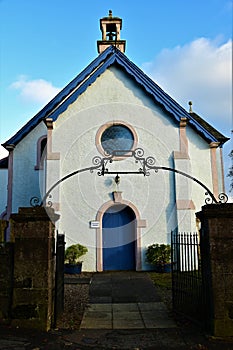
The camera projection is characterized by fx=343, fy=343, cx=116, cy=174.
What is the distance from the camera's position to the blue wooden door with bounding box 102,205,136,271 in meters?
13.1

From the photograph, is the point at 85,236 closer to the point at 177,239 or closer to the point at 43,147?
the point at 43,147

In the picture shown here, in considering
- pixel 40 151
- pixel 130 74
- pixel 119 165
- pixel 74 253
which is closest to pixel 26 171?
pixel 40 151

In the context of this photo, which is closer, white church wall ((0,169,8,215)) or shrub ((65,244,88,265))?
shrub ((65,244,88,265))

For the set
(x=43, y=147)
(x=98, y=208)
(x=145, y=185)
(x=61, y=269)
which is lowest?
(x=61, y=269)

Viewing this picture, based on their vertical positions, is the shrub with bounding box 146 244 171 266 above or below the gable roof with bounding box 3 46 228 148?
below

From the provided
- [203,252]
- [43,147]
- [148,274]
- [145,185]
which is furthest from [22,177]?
[203,252]

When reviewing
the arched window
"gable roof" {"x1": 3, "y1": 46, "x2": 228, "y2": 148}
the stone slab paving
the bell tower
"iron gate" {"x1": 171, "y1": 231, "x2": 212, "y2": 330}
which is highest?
the bell tower

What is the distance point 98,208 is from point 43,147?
14.6 ft

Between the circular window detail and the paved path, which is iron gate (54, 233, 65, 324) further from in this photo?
the circular window detail

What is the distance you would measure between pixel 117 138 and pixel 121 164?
1.17m

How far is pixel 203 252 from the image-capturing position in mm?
6082

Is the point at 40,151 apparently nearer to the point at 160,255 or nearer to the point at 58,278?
the point at 160,255

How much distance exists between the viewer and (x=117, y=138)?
13.7 meters

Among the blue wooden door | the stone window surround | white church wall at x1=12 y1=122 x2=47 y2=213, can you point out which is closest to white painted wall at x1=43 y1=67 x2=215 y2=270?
the stone window surround
